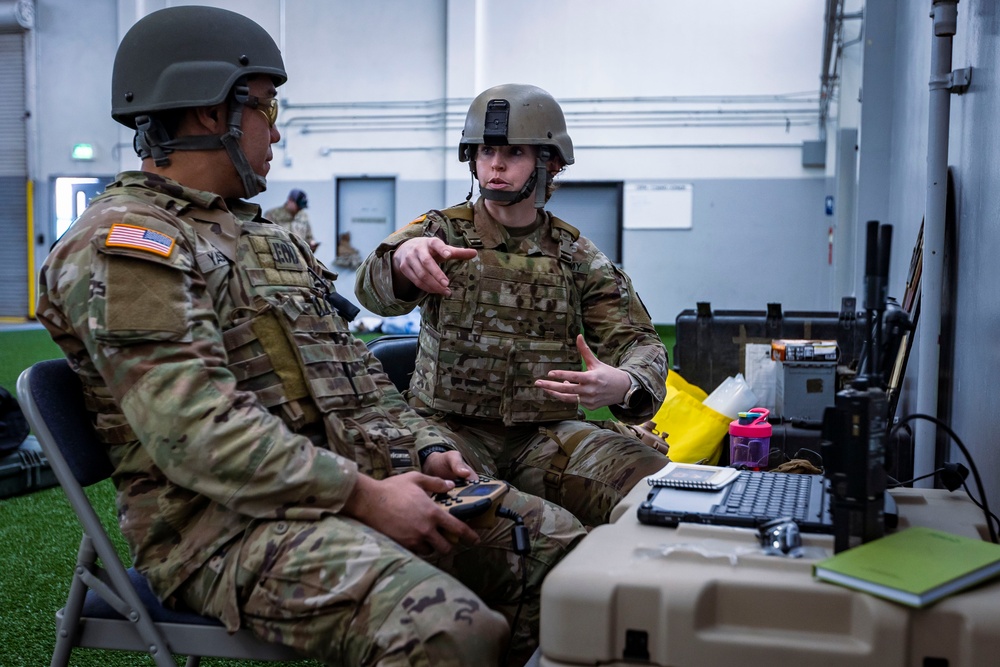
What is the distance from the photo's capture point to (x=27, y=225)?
1349cm

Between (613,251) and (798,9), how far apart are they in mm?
3796

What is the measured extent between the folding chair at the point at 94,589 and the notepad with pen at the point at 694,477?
591 mm

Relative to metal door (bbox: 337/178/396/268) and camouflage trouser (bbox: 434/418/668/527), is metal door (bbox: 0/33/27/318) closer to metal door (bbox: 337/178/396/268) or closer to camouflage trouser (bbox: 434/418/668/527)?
metal door (bbox: 337/178/396/268)

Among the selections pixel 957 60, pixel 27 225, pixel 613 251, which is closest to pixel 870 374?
pixel 957 60

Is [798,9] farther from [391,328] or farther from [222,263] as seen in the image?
[222,263]

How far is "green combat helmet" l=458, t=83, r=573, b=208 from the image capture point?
7.76 ft

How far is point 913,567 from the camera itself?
40.8 inches

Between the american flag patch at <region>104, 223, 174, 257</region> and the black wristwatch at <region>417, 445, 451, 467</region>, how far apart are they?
2.02 ft

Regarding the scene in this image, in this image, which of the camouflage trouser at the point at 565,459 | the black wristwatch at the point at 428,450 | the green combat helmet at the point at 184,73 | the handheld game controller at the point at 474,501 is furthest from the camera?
the camouflage trouser at the point at 565,459

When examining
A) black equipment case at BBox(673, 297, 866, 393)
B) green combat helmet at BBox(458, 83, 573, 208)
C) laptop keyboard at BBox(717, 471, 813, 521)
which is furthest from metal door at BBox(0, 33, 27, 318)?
laptop keyboard at BBox(717, 471, 813, 521)

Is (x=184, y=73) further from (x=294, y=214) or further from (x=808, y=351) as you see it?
(x=294, y=214)

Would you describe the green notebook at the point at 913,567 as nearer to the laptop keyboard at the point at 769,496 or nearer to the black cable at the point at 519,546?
the laptop keyboard at the point at 769,496

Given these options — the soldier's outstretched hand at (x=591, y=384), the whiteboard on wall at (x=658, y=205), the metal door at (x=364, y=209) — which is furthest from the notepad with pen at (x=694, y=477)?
the metal door at (x=364, y=209)

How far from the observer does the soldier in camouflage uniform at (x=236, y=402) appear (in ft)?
4.20
